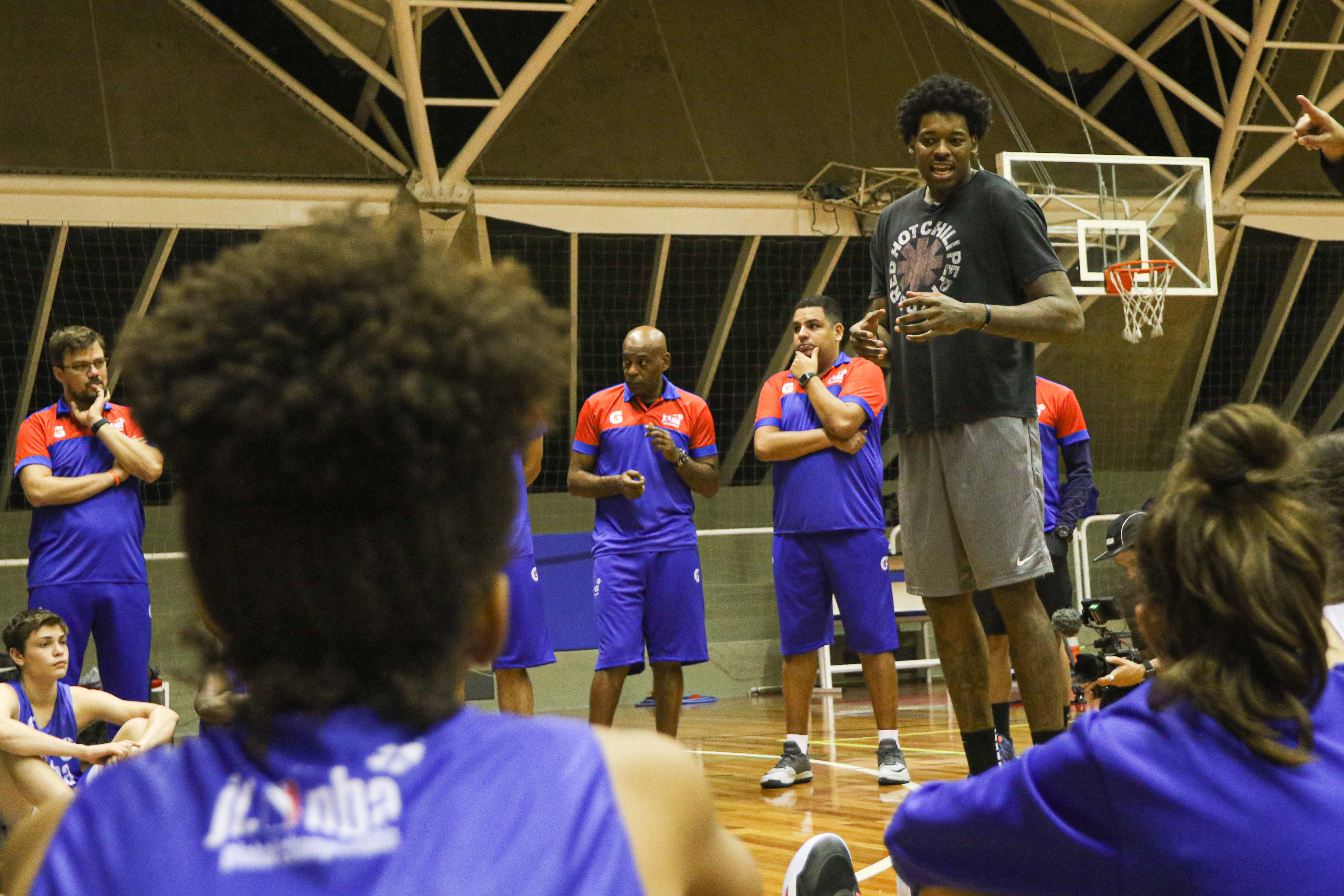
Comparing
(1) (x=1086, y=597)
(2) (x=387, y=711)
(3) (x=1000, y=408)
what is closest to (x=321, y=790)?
(2) (x=387, y=711)

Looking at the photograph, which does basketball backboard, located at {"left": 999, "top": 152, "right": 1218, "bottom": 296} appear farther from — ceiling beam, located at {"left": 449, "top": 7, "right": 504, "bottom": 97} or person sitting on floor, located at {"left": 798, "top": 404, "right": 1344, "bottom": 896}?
person sitting on floor, located at {"left": 798, "top": 404, "right": 1344, "bottom": 896}

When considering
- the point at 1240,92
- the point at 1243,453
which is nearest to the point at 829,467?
the point at 1243,453

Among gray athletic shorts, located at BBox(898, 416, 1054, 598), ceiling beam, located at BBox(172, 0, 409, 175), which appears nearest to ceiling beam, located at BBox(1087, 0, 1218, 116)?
ceiling beam, located at BBox(172, 0, 409, 175)

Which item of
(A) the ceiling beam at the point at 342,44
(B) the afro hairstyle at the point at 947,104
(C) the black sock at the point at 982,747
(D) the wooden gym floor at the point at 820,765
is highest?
(A) the ceiling beam at the point at 342,44

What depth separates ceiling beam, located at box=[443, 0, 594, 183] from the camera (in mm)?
7938

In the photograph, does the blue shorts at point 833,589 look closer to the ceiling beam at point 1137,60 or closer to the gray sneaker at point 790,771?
the gray sneaker at point 790,771

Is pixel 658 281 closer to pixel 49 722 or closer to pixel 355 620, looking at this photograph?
pixel 49 722

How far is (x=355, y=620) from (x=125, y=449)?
4000 mm

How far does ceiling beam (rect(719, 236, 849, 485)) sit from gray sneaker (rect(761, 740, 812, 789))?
552 centimetres

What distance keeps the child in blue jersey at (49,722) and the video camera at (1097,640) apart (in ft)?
9.70

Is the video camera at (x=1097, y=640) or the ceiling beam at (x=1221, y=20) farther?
the ceiling beam at (x=1221, y=20)

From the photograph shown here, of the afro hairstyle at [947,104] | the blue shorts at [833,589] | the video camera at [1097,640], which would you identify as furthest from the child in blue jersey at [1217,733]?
the blue shorts at [833,589]

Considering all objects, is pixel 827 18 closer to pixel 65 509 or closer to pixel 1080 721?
pixel 65 509

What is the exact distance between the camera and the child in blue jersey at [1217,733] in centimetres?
103
